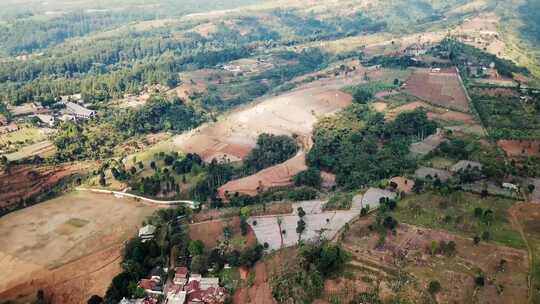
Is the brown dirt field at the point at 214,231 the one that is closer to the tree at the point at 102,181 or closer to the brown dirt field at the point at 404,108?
the tree at the point at 102,181

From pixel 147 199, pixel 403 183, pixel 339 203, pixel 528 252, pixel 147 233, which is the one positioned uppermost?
pixel 403 183

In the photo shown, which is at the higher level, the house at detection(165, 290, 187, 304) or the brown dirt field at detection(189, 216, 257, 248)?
the brown dirt field at detection(189, 216, 257, 248)

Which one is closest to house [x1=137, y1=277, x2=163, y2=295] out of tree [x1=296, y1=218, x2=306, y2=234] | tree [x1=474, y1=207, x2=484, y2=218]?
tree [x1=296, y1=218, x2=306, y2=234]

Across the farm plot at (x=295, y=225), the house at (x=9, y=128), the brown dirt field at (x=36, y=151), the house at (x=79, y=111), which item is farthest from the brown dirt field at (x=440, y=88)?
the house at (x=9, y=128)

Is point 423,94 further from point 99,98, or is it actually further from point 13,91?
point 13,91

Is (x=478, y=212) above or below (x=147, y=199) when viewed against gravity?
above

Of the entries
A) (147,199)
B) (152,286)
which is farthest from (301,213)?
(147,199)

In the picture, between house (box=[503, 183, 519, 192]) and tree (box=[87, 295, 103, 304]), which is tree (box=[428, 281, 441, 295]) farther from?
tree (box=[87, 295, 103, 304])

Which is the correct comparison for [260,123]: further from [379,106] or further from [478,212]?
[478,212]
